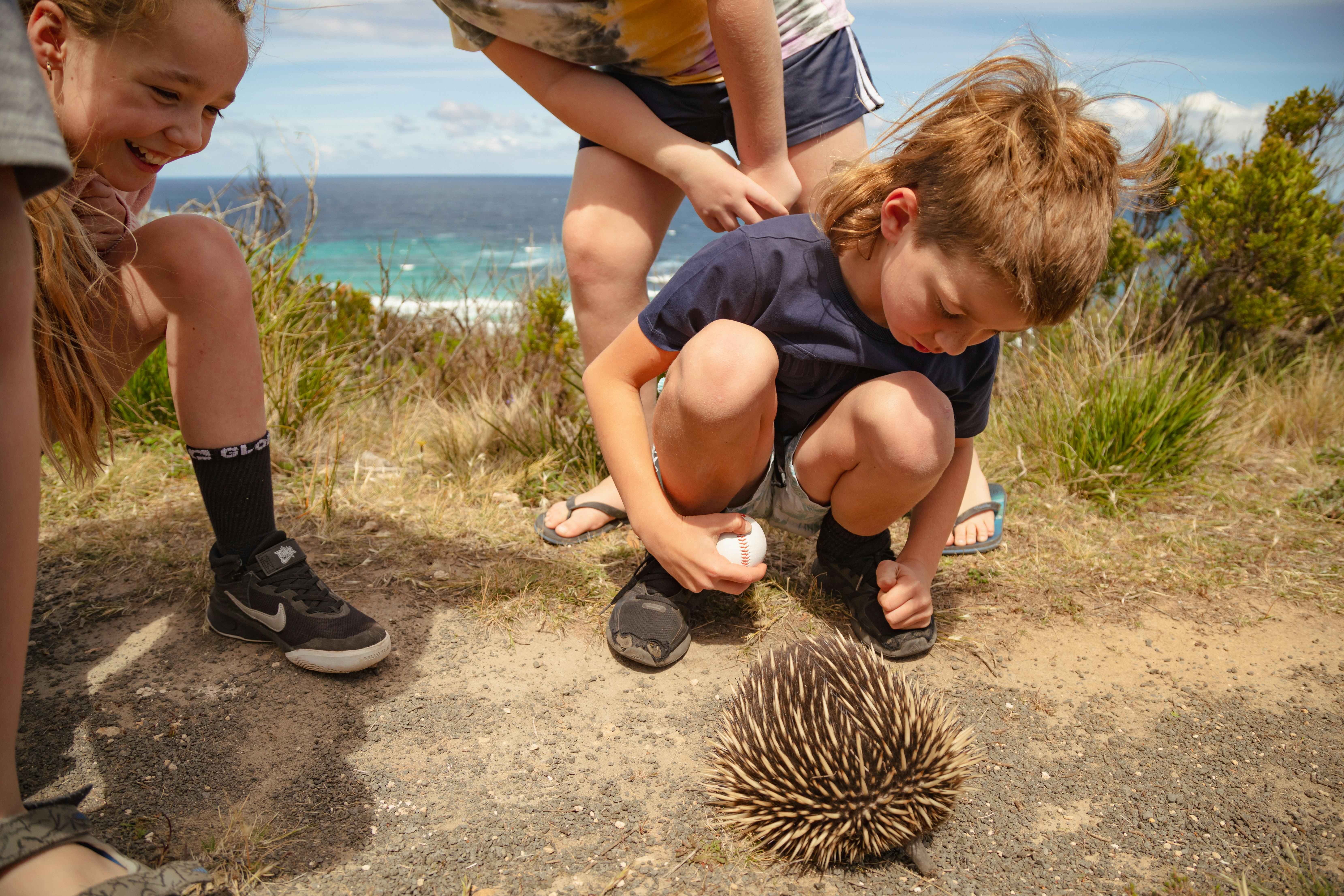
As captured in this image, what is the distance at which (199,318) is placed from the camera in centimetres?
190

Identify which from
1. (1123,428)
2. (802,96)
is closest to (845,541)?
(802,96)

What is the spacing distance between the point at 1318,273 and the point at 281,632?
5.19m

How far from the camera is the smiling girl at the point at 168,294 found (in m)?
1.57

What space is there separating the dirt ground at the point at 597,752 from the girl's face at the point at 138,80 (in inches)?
46.3

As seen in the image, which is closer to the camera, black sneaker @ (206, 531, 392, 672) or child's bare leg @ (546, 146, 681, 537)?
black sneaker @ (206, 531, 392, 672)

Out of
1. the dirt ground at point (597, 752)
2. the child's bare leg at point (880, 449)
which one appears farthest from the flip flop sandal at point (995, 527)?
the child's bare leg at point (880, 449)

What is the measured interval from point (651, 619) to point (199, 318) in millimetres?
1305

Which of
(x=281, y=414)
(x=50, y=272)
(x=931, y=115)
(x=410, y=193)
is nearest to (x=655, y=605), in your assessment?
(x=931, y=115)

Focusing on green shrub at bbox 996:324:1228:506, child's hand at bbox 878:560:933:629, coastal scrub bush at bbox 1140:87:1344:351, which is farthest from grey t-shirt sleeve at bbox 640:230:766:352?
coastal scrub bush at bbox 1140:87:1344:351

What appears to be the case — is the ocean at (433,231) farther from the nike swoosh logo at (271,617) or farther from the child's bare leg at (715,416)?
the nike swoosh logo at (271,617)

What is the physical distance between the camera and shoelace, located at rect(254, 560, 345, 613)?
1970mm

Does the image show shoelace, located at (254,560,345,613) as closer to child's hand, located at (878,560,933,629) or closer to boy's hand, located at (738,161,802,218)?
child's hand, located at (878,560,933,629)

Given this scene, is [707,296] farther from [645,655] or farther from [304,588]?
[304,588]

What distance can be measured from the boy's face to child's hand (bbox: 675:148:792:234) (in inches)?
17.0
